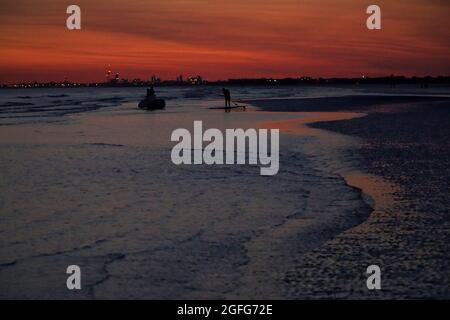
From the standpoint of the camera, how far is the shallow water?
20.2 feet

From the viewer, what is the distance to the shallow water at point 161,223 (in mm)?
6145

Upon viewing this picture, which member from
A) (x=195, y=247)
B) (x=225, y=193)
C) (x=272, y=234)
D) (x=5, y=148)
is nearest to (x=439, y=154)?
(x=225, y=193)

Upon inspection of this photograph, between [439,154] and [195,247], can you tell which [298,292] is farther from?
[439,154]

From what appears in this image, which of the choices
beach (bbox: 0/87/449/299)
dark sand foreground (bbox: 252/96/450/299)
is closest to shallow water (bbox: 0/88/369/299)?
beach (bbox: 0/87/449/299)

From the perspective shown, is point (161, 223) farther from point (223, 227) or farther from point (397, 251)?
point (397, 251)

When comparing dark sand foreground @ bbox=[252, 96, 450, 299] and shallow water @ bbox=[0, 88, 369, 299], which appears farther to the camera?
shallow water @ bbox=[0, 88, 369, 299]

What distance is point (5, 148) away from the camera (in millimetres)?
18859

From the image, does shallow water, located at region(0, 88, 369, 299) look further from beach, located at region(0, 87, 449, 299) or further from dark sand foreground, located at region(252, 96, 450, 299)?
dark sand foreground, located at region(252, 96, 450, 299)

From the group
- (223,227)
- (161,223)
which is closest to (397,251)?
(223,227)

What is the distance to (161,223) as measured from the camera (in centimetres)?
853

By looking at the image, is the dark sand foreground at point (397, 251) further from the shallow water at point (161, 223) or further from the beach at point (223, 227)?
the shallow water at point (161, 223)

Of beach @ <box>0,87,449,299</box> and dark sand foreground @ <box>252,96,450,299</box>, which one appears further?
beach @ <box>0,87,449,299</box>
